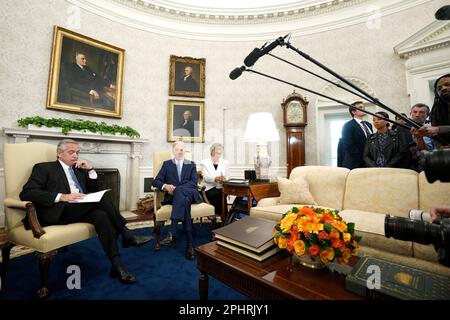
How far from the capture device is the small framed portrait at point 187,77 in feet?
16.4

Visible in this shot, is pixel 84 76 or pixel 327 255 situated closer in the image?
pixel 327 255

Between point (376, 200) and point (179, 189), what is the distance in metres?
2.09

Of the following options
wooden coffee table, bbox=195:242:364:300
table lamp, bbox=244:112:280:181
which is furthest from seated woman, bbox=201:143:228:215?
wooden coffee table, bbox=195:242:364:300

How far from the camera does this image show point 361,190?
232 centimetres

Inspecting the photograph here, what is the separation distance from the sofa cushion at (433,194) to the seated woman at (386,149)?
0.63 metres

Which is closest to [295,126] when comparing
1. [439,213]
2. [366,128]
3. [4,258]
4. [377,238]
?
[366,128]

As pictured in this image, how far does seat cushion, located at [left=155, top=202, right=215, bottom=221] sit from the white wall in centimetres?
249

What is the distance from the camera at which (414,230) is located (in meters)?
0.78

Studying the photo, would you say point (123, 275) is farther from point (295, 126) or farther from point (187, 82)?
point (187, 82)

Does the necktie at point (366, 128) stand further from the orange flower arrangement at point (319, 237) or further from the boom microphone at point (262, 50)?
the boom microphone at point (262, 50)

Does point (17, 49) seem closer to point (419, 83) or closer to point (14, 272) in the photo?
point (14, 272)

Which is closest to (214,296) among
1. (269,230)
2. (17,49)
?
(269,230)

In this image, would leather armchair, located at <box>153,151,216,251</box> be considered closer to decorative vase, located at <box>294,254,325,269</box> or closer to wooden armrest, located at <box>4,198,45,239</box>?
wooden armrest, located at <box>4,198,45,239</box>

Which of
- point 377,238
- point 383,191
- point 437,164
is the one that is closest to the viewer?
point 437,164
